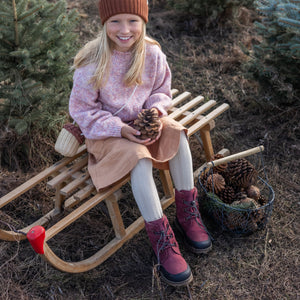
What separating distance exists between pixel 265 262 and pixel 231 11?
9.30ft

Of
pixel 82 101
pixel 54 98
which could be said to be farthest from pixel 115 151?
pixel 54 98

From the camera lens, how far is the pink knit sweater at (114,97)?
2.20 m

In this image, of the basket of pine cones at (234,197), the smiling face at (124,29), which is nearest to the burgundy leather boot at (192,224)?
the basket of pine cones at (234,197)

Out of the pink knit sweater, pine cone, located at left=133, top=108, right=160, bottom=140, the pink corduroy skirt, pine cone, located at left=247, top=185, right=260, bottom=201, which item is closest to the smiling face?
the pink knit sweater

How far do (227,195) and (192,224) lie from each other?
1.00 feet

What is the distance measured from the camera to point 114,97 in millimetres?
2266

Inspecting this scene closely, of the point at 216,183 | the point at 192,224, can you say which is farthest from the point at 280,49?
the point at 192,224

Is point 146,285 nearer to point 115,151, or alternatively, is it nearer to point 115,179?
point 115,179

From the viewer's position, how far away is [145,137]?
7.06 feet

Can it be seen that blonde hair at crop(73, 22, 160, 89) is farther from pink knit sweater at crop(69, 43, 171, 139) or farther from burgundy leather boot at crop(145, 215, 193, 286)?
burgundy leather boot at crop(145, 215, 193, 286)

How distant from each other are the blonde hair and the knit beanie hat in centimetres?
12

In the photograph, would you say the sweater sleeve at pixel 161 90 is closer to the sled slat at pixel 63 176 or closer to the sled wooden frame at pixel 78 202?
the sled wooden frame at pixel 78 202

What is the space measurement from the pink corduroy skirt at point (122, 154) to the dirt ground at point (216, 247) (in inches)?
19.0

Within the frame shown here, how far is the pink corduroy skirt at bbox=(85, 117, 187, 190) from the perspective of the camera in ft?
6.81
